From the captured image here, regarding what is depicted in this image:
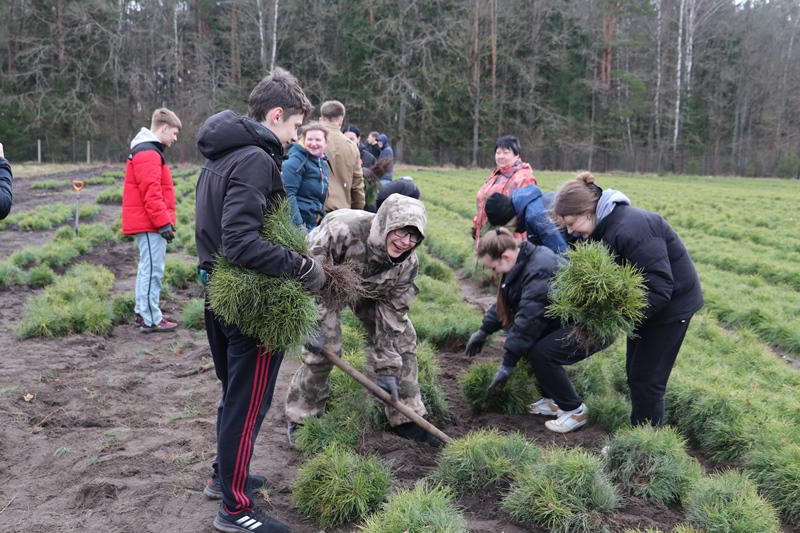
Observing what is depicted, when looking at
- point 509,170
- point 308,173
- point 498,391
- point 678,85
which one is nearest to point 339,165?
point 308,173

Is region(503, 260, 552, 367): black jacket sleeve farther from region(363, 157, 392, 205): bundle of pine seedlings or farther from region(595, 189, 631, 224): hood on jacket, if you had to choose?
region(363, 157, 392, 205): bundle of pine seedlings

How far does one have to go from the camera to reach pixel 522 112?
4569cm

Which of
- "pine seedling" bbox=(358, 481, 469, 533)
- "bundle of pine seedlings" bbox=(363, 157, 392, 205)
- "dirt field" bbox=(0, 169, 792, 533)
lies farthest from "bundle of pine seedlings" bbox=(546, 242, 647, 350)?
"bundle of pine seedlings" bbox=(363, 157, 392, 205)

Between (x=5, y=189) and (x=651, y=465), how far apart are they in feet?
14.1

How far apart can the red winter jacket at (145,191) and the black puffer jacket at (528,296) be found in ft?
11.9

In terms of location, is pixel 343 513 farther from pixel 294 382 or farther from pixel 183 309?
pixel 183 309

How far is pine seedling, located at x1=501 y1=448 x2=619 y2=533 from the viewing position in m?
3.16

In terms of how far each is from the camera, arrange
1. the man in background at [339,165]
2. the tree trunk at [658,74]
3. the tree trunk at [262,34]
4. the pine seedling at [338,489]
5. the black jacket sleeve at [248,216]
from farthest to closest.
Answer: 1. the tree trunk at [658,74]
2. the tree trunk at [262,34]
3. the man in background at [339,165]
4. the pine seedling at [338,489]
5. the black jacket sleeve at [248,216]

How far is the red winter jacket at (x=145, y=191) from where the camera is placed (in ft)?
20.8

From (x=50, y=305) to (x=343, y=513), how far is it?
484 centimetres

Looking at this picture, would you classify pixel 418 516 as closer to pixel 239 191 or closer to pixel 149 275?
pixel 239 191

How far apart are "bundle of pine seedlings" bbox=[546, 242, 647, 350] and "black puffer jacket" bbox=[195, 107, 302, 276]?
170 cm

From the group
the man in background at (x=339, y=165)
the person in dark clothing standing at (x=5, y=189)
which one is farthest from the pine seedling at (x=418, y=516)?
the man in background at (x=339, y=165)

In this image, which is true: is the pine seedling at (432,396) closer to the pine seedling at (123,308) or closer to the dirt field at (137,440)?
the dirt field at (137,440)
